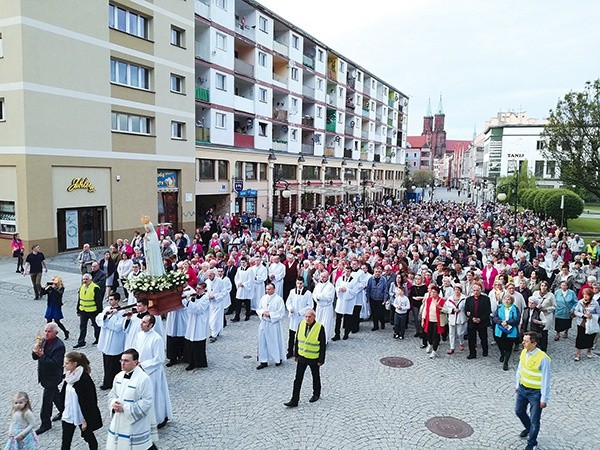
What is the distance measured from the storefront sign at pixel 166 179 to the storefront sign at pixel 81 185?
15.6 feet

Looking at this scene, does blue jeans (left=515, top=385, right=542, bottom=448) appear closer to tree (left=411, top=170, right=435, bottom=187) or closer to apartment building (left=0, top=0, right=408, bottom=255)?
apartment building (left=0, top=0, right=408, bottom=255)

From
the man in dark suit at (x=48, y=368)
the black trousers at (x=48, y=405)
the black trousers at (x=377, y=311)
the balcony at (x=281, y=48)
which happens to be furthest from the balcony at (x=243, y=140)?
the black trousers at (x=48, y=405)

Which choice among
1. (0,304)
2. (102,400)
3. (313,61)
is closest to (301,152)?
(313,61)

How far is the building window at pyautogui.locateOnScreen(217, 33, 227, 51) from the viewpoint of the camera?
33.9m

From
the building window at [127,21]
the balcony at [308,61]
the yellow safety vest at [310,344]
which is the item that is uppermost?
the balcony at [308,61]

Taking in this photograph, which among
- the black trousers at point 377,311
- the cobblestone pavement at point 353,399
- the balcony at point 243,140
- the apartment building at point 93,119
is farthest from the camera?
the balcony at point 243,140

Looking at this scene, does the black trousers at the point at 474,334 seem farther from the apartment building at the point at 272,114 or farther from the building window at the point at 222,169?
the building window at the point at 222,169

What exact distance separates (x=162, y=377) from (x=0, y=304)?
33.8ft

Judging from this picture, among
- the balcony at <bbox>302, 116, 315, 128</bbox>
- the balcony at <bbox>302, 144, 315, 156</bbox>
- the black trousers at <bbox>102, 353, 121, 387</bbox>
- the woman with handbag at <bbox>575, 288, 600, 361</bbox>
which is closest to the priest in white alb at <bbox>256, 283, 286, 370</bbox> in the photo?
the black trousers at <bbox>102, 353, 121, 387</bbox>

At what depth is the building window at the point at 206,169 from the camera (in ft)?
108

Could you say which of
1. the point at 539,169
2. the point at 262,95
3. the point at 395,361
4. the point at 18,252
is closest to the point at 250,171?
the point at 262,95

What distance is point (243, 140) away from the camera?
123ft

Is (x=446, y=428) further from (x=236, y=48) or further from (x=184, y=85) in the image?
(x=236, y=48)

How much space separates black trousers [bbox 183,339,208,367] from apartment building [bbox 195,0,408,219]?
54.7ft
